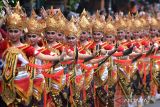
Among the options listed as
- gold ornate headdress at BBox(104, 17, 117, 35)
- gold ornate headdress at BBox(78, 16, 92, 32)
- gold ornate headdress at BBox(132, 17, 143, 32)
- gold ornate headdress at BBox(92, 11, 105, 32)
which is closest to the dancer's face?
gold ornate headdress at BBox(78, 16, 92, 32)

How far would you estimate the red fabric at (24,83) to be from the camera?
7227mm

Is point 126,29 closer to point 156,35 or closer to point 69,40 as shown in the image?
point 156,35

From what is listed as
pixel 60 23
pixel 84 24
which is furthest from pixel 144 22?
pixel 60 23

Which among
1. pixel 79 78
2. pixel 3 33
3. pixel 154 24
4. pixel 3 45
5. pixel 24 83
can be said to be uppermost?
pixel 3 33

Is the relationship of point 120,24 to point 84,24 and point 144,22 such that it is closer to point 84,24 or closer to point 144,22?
point 144,22

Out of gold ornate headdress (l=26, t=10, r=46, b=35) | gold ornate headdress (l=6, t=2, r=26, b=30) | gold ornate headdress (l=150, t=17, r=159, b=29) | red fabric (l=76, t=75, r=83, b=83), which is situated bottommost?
red fabric (l=76, t=75, r=83, b=83)

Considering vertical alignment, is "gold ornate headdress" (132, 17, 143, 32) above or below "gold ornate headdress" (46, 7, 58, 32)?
below

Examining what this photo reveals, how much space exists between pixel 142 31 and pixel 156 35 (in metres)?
0.81

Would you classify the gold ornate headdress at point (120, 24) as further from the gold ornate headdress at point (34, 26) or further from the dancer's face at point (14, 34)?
the dancer's face at point (14, 34)

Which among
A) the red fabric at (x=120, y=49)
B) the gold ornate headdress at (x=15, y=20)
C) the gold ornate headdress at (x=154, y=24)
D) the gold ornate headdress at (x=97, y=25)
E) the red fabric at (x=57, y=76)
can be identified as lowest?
the red fabric at (x=57, y=76)

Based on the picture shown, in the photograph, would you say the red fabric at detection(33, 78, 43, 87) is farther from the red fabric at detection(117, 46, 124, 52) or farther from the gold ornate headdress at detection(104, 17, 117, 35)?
the red fabric at detection(117, 46, 124, 52)

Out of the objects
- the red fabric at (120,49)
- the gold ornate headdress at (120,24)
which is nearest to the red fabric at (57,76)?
the red fabric at (120,49)

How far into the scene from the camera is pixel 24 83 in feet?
24.0

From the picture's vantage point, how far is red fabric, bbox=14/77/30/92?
285 inches
